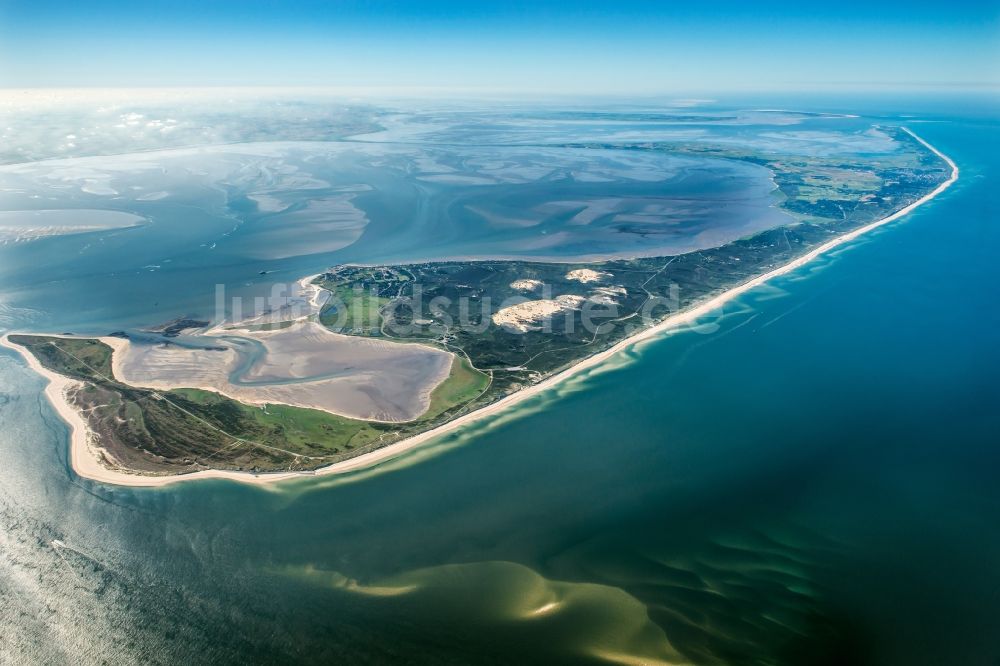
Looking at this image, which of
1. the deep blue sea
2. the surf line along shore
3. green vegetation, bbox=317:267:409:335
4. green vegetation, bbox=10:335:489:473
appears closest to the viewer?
the deep blue sea

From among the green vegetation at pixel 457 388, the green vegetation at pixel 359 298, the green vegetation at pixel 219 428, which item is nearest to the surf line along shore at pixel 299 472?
the green vegetation at pixel 219 428

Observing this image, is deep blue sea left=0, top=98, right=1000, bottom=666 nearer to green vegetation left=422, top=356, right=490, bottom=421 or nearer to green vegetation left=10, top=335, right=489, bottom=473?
green vegetation left=10, top=335, right=489, bottom=473

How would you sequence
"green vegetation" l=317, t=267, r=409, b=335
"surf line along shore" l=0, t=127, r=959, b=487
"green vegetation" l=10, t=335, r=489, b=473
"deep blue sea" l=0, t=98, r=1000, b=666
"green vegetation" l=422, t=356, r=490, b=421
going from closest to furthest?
"deep blue sea" l=0, t=98, r=1000, b=666 < "surf line along shore" l=0, t=127, r=959, b=487 < "green vegetation" l=10, t=335, r=489, b=473 < "green vegetation" l=422, t=356, r=490, b=421 < "green vegetation" l=317, t=267, r=409, b=335

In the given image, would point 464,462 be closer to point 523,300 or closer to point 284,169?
point 523,300

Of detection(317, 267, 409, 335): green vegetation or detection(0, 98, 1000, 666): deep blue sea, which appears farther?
detection(317, 267, 409, 335): green vegetation

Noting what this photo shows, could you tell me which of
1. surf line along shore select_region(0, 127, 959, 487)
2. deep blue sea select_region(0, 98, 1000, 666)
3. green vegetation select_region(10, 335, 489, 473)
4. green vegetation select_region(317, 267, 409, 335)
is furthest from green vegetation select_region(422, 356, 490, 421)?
green vegetation select_region(317, 267, 409, 335)

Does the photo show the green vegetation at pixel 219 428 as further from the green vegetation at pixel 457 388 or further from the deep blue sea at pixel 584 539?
the deep blue sea at pixel 584 539

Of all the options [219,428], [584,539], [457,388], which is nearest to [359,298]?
[457,388]

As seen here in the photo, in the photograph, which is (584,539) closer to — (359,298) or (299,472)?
(299,472)

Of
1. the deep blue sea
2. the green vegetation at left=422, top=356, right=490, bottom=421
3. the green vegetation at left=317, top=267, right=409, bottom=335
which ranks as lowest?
the deep blue sea
